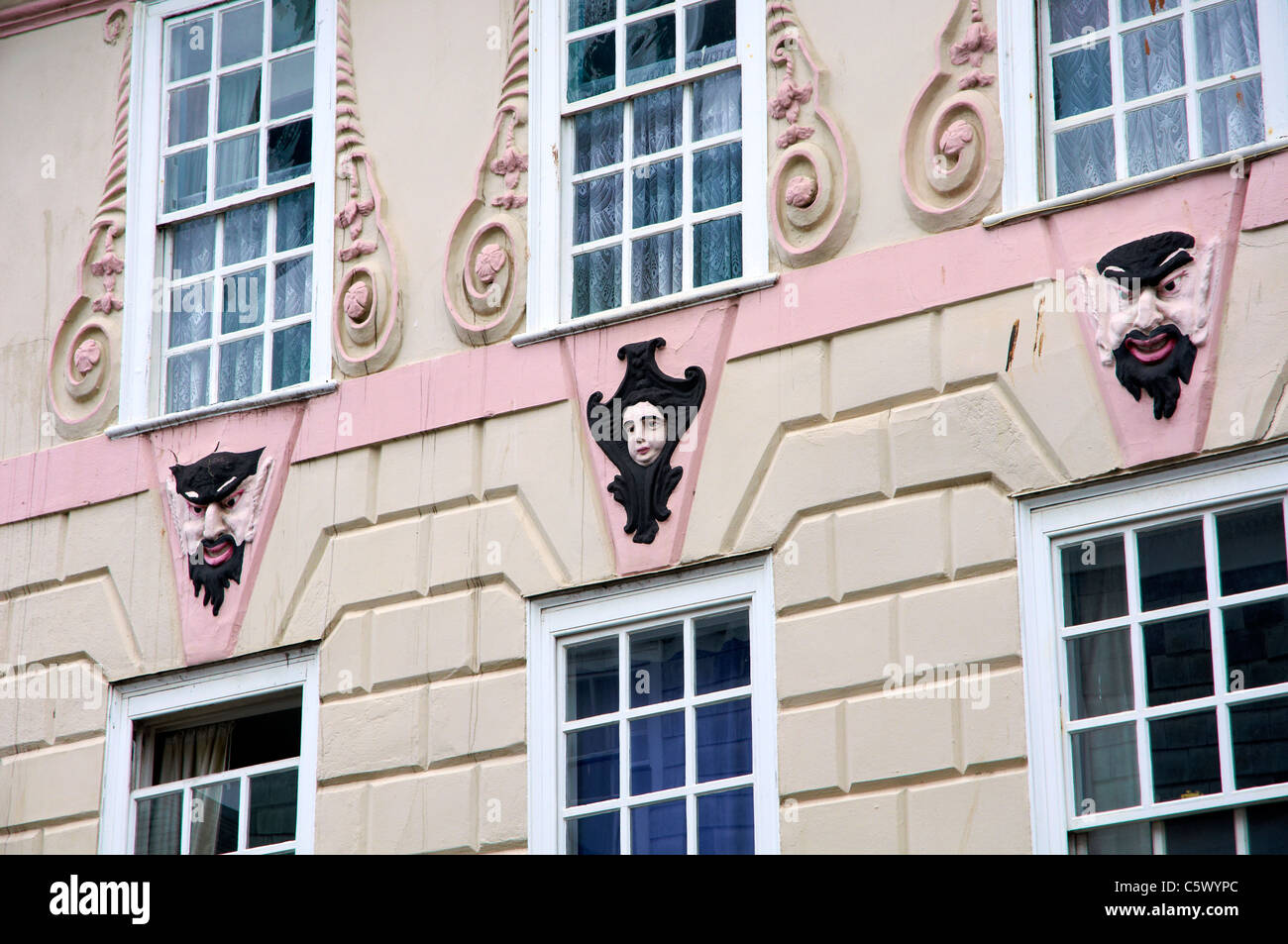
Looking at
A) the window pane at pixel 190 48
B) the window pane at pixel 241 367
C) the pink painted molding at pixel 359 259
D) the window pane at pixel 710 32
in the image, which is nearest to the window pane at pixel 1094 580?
the window pane at pixel 710 32

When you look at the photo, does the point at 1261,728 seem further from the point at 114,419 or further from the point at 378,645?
the point at 114,419

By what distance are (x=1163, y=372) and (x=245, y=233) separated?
5.83 metres

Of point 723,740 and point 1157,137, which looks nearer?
point 1157,137

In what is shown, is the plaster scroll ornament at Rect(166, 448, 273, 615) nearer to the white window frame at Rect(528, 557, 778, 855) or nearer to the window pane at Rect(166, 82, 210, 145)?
the white window frame at Rect(528, 557, 778, 855)

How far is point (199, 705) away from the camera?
48.2 feet

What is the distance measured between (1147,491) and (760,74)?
3302mm

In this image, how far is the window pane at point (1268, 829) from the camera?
38.3 ft

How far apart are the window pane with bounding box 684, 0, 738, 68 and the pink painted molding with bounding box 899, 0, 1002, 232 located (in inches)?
51.2

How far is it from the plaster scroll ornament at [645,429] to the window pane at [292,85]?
2994mm

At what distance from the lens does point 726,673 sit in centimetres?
1332

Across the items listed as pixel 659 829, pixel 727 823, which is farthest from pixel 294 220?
pixel 727 823

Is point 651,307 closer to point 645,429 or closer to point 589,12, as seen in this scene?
point 645,429

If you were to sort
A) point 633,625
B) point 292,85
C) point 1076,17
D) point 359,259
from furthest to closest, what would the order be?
point 292,85 < point 359,259 < point 633,625 < point 1076,17

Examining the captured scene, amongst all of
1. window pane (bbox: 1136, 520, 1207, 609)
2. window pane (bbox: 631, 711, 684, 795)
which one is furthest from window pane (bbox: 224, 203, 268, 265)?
window pane (bbox: 1136, 520, 1207, 609)
